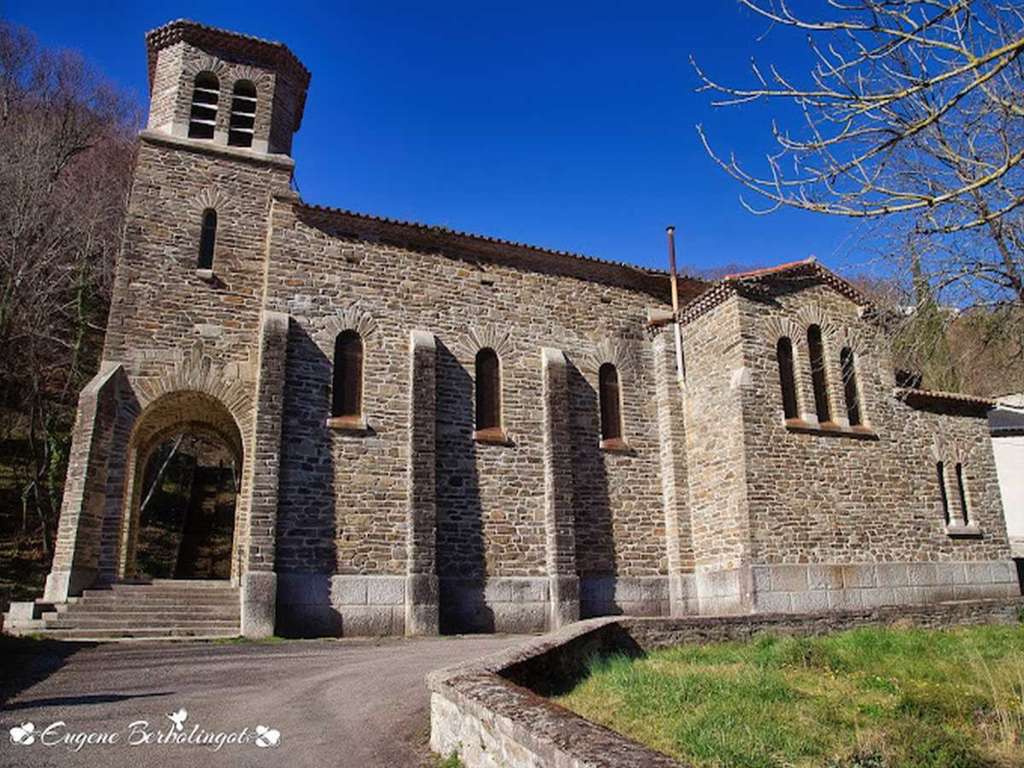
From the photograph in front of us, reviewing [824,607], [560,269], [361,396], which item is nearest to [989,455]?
[824,607]

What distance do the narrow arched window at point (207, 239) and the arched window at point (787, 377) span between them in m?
11.7

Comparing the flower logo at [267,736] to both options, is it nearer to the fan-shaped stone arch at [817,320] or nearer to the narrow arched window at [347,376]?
the narrow arched window at [347,376]

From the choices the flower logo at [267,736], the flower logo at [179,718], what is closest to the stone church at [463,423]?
the flower logo at [179,718]

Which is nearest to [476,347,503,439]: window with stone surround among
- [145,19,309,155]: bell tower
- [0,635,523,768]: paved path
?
[0,635,523,768]: paved path

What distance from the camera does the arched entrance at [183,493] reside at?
1544cm

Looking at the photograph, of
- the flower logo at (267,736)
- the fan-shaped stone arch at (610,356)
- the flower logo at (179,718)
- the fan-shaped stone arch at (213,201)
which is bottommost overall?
the flower logo at (267,736)

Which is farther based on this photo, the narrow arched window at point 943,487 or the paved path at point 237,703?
the narrow arched window at point 943,487

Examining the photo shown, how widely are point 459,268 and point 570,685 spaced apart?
10.7m

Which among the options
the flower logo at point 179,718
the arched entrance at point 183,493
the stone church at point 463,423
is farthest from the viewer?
the arched entrance at point 183,493

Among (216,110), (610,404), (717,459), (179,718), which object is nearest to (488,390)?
(610,404)

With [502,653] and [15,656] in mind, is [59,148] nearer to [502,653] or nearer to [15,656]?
[15,656]

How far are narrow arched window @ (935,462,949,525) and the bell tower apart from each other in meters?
16.3

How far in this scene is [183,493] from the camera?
2594 centimetres

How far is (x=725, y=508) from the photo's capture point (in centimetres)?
1480
